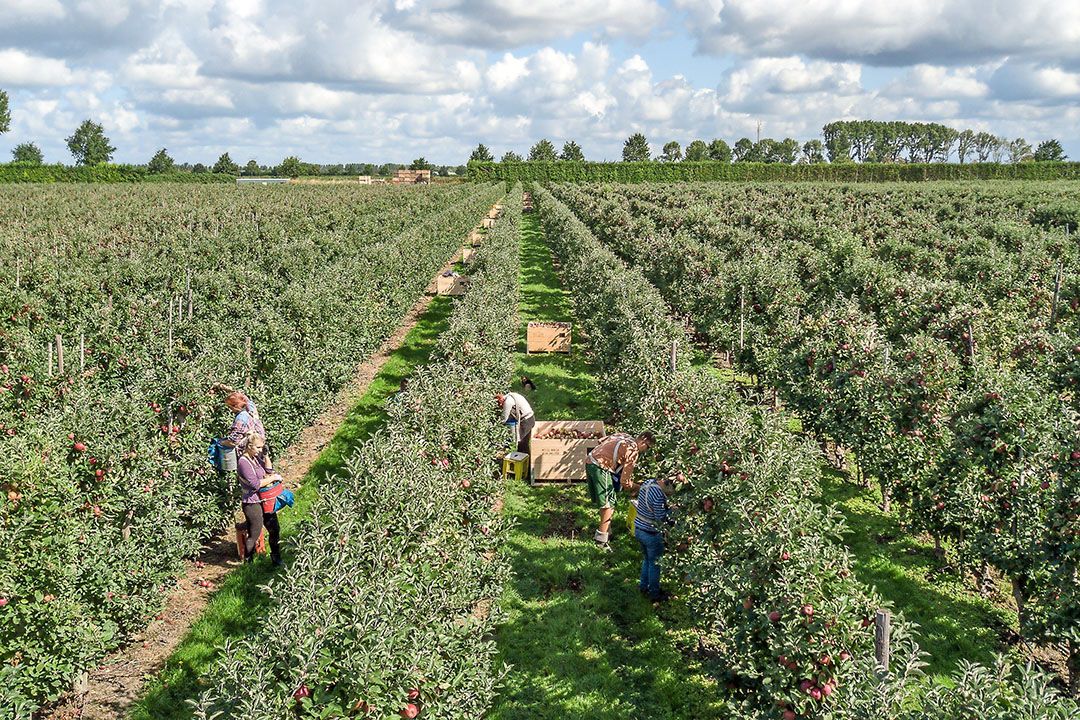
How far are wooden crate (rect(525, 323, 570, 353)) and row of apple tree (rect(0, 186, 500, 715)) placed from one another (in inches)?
164

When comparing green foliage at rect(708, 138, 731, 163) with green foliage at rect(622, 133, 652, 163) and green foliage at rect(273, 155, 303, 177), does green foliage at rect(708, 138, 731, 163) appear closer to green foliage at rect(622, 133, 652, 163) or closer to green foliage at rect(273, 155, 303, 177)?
green foliage at rect(622, 133, 652, 163)

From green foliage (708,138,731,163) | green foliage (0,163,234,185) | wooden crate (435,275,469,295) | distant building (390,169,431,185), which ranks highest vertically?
green foliage (708,138,731,163)

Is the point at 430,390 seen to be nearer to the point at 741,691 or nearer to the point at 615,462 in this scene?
the point at 615,462

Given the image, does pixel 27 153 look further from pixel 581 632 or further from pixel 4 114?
pixel 581 632

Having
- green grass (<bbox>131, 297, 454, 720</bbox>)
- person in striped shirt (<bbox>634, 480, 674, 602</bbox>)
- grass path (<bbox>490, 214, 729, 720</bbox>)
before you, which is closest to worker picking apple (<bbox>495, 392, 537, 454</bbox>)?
grass path (<bbox>490, 214, 729, 720</bbox>)

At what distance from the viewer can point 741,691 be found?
21.0 ft

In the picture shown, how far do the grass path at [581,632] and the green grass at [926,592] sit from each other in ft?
8.74

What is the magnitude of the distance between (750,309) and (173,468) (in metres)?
13.3

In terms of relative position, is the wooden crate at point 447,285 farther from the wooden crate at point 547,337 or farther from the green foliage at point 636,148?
the green foliage at point 636,148

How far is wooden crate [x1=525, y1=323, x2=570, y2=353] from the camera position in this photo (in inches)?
819

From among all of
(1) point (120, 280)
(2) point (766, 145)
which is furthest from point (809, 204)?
(2) point (766, 145)

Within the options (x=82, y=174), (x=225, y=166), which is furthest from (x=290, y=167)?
(x=82, y=174)

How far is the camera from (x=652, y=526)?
911 cm

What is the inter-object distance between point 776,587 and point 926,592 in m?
4.85
